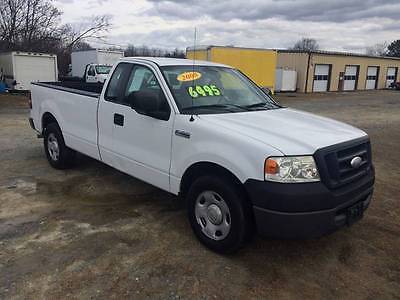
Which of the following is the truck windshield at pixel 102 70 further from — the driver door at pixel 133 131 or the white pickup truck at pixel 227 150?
the driver door at pixel 133 131

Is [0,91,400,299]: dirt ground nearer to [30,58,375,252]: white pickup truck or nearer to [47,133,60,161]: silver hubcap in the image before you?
[30,58,375,252]: white pickup truck

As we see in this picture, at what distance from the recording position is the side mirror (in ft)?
12.7

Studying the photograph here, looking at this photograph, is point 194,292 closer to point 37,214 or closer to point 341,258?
point 341,258

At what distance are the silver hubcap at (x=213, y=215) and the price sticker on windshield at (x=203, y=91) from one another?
1128mm

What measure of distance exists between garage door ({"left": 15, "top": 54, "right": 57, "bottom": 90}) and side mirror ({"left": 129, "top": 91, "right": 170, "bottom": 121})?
22.1 meters

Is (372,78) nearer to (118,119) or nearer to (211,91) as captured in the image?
(211,91)

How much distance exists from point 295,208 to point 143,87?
2.35 metres

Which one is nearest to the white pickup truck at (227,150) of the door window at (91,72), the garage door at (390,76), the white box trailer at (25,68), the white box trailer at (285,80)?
the door window at (91,72)

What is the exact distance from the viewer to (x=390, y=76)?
5088cm

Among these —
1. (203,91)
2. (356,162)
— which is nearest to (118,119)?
(203,91)

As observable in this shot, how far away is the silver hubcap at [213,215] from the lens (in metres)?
3.54

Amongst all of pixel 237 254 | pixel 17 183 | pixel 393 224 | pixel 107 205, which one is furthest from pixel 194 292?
pixel 17 183

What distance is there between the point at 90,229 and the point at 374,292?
9.37 feet

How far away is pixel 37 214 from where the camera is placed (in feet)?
14.9
